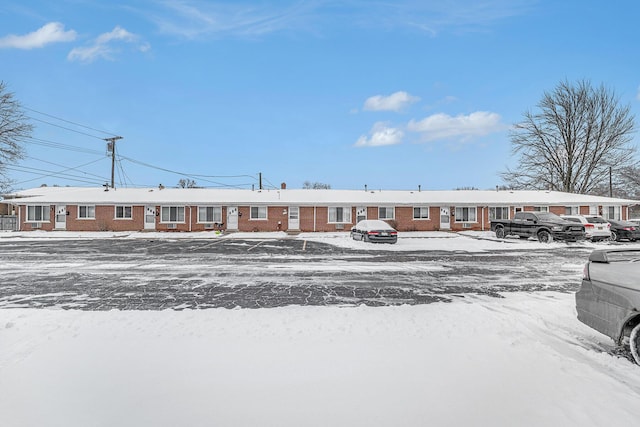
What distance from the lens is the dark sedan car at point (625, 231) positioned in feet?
74.1

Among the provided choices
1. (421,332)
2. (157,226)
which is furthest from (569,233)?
(157,226)

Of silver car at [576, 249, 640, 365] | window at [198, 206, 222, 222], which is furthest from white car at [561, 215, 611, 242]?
window at [198, 206, 222, 222]

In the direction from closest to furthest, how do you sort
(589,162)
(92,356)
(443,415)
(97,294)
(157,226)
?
(443,415), (92,356), (97,294), (157,226), (589,162)

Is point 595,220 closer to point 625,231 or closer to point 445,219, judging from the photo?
point 625,231

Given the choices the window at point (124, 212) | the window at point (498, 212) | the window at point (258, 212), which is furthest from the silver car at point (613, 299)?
the window at point (124, 212)

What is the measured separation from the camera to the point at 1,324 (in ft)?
18.2

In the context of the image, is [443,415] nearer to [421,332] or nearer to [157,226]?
[421,332]

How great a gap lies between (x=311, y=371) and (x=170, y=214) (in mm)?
31283

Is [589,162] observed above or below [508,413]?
above

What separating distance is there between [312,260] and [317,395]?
35.4ft

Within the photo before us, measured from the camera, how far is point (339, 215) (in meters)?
33.3

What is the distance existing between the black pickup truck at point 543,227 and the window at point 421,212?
915 cm

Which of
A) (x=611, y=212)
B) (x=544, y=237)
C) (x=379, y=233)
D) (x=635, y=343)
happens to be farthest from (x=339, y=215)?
(x=635, y=343)

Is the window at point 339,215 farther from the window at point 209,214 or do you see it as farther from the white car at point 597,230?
the white car at point 597,230
